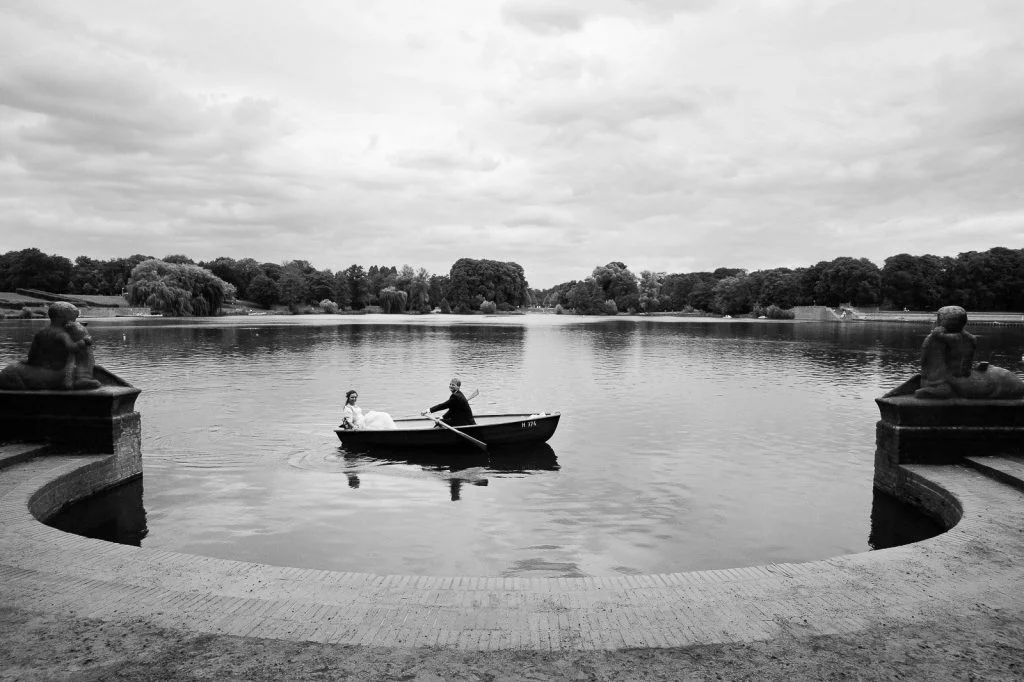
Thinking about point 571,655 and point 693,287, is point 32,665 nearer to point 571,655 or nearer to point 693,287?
point 571,655

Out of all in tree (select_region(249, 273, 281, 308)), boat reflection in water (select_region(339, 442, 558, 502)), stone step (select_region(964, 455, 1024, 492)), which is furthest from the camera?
tree (select_region(249, 273, 281, 308))

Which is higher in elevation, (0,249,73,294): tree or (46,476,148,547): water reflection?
(0,249,73,294): tree

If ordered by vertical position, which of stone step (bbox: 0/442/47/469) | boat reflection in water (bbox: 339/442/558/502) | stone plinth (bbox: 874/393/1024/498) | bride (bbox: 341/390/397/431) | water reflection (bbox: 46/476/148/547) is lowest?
boat reflection in water (bbox: 339/442/558/502)

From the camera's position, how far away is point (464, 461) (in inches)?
631

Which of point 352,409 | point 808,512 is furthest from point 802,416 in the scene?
point 352,409

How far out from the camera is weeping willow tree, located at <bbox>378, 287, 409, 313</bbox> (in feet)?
529

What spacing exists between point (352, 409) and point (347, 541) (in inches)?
268

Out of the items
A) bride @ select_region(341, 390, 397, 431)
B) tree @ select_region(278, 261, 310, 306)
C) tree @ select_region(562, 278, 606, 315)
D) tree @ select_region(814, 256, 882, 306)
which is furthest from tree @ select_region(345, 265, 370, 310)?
bride @ select_region(341, 390, 397, 431)

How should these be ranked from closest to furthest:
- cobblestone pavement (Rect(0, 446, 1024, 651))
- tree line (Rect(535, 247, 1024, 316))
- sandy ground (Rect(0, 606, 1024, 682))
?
sandy ground (Rect(0, 606, 1024, 682)) < cobblestone pavement (Rect(0, 446, 1024, 651)) < tree line (Rect(535, 247, 1024, 316))

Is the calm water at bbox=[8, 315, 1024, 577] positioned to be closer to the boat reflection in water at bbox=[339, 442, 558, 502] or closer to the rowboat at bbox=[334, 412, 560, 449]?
the boat reflection in water at bbox=[339, 442, 558, 502]

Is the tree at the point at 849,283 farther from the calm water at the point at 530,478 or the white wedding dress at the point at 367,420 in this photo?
the white wedding dress at the point at 367,420

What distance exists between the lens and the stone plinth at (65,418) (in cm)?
1182

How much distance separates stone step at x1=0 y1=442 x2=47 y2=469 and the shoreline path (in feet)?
13.6

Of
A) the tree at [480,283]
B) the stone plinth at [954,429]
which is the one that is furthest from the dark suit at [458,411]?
the tree at [480,283]
